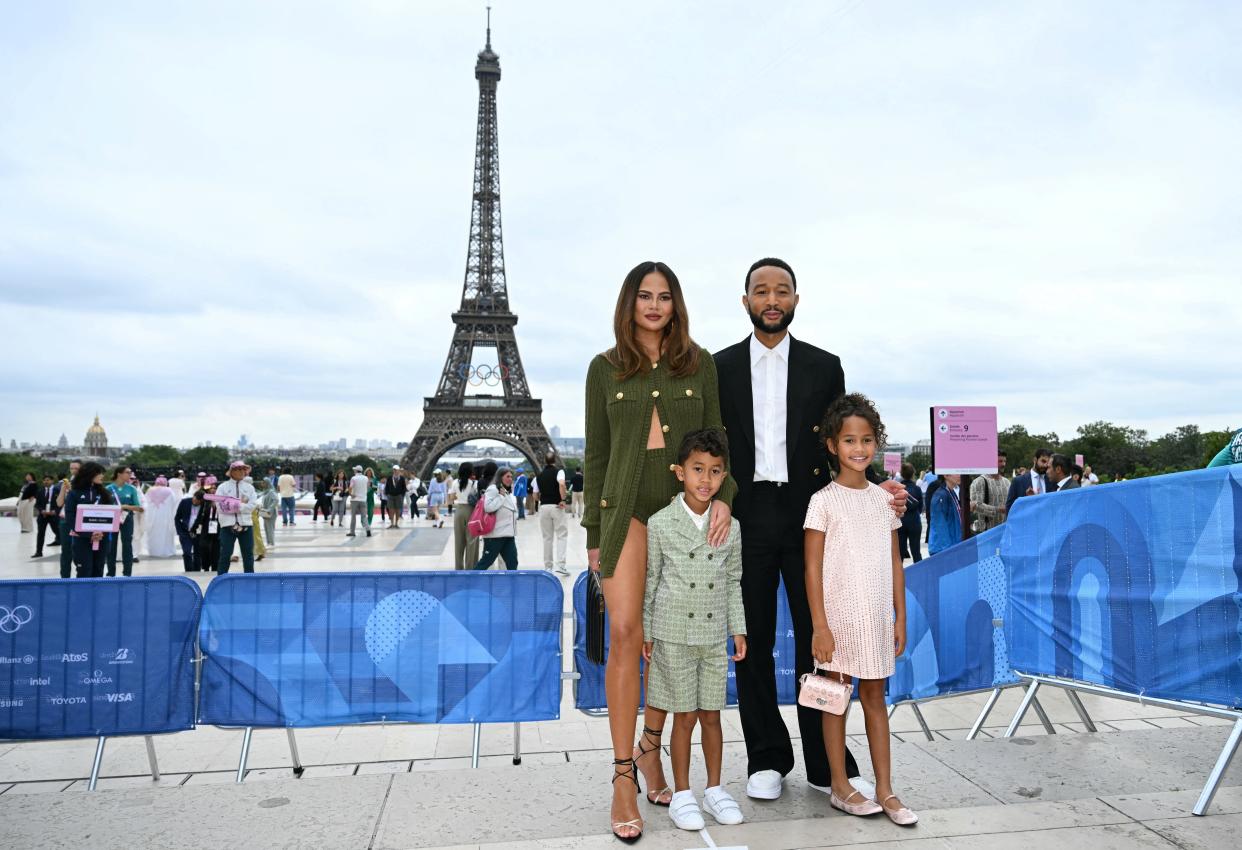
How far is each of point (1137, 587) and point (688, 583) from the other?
200 centimetres

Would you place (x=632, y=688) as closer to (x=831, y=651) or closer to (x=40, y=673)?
(x=831, y=651)

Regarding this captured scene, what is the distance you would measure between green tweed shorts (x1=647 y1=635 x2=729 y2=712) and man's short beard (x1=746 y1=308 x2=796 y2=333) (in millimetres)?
1165

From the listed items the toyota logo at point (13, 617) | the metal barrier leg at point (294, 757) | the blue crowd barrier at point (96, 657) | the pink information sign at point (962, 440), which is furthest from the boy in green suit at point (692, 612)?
the pink information sign at point (962, 440)

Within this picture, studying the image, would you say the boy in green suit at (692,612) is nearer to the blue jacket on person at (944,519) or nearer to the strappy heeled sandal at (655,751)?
the strappy heeled sandal at (655,751)

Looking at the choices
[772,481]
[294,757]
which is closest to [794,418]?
[772,481]

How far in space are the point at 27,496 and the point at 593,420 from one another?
17.8 metres

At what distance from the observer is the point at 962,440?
8195 millimetres

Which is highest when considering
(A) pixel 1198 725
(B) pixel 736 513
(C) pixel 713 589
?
(B) pixel 736 513

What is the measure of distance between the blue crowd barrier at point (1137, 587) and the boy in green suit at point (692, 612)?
1752 millimetres

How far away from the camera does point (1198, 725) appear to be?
4.31m

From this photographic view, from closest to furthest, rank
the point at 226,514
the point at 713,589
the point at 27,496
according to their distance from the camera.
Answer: the point at 713,589 → the point at 226,514 → the point at 27,496

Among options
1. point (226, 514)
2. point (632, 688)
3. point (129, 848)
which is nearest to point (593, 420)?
point (632, 688)

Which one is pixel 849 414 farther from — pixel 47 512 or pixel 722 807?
pixel 47 512

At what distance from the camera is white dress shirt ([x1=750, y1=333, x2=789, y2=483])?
319 centimetres
